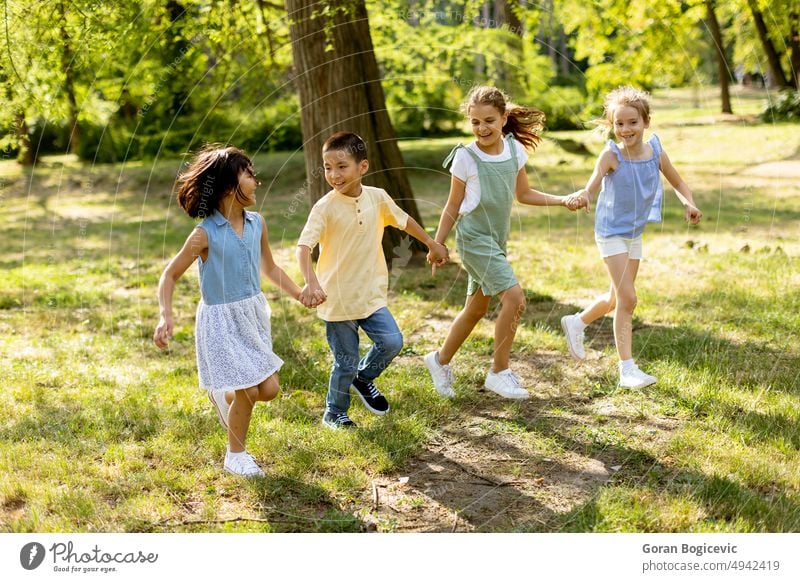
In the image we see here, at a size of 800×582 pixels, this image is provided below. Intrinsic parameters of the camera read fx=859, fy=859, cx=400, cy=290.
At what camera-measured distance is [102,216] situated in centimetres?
1645

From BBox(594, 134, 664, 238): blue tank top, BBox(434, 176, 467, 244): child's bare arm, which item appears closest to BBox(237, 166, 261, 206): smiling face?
BBox(434, 176, 467, 244): child's bare arm

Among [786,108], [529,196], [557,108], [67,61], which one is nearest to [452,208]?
[529,196]

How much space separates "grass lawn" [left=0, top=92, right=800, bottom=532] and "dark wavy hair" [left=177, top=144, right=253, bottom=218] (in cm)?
139

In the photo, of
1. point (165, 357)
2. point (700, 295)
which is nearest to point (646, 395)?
point (700, 295)

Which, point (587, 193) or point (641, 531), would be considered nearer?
point (641, 531)

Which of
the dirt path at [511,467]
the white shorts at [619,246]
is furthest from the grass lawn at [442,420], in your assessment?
the white shorts at [619,246]

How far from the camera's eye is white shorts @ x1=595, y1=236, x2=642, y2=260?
18.4 feet

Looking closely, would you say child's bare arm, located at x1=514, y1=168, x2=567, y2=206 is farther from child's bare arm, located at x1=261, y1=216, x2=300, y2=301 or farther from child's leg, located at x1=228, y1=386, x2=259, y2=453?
child's leg, located at x1=228, y1=386, x2=259, y2=453

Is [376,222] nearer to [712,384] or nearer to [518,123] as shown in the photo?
[518,123]

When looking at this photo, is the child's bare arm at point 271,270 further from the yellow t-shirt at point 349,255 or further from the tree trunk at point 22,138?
the tree trunk at point 22,138

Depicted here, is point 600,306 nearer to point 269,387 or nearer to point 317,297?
point 317,297

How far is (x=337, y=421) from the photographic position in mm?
5133

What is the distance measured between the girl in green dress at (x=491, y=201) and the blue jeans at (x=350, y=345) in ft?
2.01
